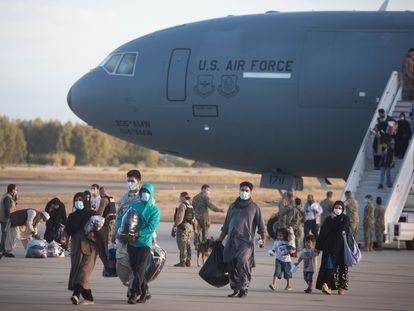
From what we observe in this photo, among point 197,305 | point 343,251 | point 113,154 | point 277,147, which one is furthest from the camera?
point 113,154

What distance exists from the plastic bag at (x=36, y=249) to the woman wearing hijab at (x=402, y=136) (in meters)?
10.4

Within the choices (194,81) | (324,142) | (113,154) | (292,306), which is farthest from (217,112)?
(113,154)

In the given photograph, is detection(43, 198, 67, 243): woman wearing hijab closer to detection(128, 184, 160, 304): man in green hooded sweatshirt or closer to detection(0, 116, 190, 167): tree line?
detection(128, 184, 160, 304): man in green hooded sweatshirt

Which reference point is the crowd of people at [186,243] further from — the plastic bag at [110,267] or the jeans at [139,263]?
the plastic bag at [110,267]

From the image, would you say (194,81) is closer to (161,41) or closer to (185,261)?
(161,41)

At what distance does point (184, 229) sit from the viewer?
2581 cm

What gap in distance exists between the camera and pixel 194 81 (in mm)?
33688

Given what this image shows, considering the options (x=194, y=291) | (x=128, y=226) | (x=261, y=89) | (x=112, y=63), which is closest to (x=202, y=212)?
(x=261, y=89)

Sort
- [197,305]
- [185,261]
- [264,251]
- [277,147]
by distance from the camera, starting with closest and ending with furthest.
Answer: [197,305] < [185,261] < [264,251] < [277,147]

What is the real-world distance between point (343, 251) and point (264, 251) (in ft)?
33.8

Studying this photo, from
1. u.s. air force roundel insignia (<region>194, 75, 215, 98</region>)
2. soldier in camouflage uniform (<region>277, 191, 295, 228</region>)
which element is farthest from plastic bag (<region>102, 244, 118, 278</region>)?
u.s. air force roundel insignia (<region>194, 75, 215, 98</region>)

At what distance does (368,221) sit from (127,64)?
9375mm

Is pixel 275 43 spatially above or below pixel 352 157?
above

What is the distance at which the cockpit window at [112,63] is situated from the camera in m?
35.7
